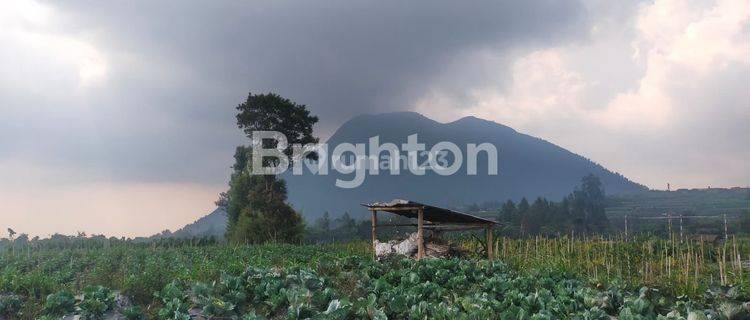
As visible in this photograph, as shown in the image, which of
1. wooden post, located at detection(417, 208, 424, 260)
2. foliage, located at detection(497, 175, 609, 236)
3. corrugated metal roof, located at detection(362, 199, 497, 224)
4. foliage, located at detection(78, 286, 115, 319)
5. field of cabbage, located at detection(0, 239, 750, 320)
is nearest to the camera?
field of cabbage, located at detection(0, 239, 750, 320)

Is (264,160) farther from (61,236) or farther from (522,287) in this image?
(522,287)

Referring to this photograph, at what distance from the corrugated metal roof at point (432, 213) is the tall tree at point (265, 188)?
46.1 ft

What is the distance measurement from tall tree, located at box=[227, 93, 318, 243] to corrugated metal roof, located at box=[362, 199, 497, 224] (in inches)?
553

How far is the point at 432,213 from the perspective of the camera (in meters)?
20.1

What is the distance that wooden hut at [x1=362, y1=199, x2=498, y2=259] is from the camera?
61.1ft

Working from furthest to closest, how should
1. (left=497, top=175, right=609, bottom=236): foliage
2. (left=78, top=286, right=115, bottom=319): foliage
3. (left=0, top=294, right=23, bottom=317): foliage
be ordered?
(left=497, top=175, right=609, bottom=236): foliage < (left=0, top=294, right=23, bottom=317): foliage < (left=78, top=286, right=115, bottom=319): foliage

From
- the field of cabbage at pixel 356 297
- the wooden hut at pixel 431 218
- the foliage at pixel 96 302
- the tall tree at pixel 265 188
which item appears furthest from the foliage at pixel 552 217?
the foliage at pixel 96 302

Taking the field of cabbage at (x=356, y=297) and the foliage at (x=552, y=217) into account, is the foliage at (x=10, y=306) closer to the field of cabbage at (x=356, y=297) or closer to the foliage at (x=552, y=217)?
the field of cabbage at (x=356, y=297)

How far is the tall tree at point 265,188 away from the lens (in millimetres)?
35781

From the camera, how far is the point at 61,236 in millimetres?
35500

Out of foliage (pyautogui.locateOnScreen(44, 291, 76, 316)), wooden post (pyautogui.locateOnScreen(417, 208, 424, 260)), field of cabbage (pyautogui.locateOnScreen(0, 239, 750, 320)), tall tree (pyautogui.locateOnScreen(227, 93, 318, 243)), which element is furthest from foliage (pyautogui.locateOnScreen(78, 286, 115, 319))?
tall tree (pyautogui.locateOnScreen(227, 93, 318, 243))

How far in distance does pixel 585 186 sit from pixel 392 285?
121m

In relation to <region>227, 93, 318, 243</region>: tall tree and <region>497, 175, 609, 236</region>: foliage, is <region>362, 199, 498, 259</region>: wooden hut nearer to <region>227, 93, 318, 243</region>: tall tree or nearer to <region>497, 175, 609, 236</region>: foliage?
<region>227, 93, 318, 243</region>: tall tree

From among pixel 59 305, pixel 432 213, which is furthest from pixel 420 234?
pixel 59 305
